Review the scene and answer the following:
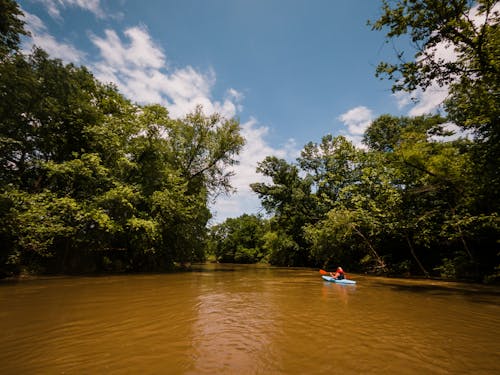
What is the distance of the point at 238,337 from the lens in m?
4.82

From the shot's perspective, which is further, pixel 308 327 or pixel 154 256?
pixel 154 256

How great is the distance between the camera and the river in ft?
11.5

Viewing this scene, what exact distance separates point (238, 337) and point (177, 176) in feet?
54.5

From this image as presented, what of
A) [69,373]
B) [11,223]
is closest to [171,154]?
[11,223]

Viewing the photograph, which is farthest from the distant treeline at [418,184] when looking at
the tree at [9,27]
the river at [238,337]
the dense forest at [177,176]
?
the tree at [9,27]

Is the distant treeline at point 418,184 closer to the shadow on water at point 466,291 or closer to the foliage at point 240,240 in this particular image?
the shadow on water at point 466,291

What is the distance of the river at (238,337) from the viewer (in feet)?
11.5

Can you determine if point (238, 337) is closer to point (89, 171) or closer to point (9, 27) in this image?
point (89, 171)

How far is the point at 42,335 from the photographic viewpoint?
15.0ft

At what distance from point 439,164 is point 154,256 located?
70.4 feet

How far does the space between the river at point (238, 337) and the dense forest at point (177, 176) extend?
712 centimetres

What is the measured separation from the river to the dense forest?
7.12 metres

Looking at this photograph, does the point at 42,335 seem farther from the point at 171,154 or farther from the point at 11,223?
the point at 171,154

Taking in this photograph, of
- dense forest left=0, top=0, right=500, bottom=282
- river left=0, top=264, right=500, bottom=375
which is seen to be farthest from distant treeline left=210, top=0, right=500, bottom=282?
river left=0, top=264, right=500, bottom=375
